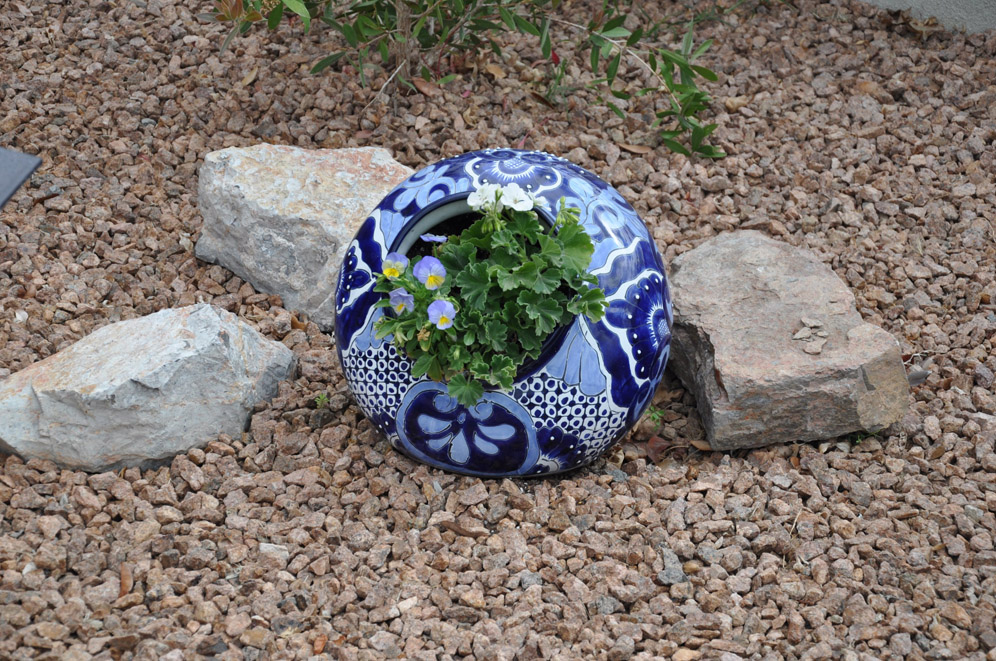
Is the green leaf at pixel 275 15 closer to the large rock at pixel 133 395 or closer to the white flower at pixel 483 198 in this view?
the large rock at pixel 133 395

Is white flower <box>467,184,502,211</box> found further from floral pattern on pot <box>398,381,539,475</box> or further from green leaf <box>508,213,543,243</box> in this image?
floral pattern on pot <box>398,381,539,475</box>

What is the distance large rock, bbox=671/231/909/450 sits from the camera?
2.88m

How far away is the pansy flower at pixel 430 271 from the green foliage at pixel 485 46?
4.19 feet

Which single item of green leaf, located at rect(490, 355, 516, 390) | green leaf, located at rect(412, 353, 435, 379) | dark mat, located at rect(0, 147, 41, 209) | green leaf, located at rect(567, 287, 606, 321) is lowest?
green leaf, located at rect(412, 353, 435, 379)

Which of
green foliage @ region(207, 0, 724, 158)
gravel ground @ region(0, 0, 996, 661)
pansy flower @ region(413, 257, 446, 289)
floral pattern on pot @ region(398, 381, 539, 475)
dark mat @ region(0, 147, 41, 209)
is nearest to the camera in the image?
dark mat @ region(0, 147, 41, 209)

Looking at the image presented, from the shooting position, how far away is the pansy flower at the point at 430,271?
8.26ft

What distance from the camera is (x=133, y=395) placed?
9.14 feet

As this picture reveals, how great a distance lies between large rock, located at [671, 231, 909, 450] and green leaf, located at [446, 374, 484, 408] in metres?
0.72

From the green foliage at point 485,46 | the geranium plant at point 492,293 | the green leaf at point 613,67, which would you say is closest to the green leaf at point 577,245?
the geranium plant at point 492,293

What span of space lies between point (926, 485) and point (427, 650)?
1.36 m

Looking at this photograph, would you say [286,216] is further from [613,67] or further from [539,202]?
[613,67]

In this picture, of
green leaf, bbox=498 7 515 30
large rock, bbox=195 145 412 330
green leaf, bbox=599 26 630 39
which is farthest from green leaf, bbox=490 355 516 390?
green leaf, bbox=599 26 630 39

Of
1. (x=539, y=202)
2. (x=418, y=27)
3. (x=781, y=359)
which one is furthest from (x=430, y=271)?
(x=418, y=27)

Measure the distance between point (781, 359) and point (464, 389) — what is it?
2.99 feet
